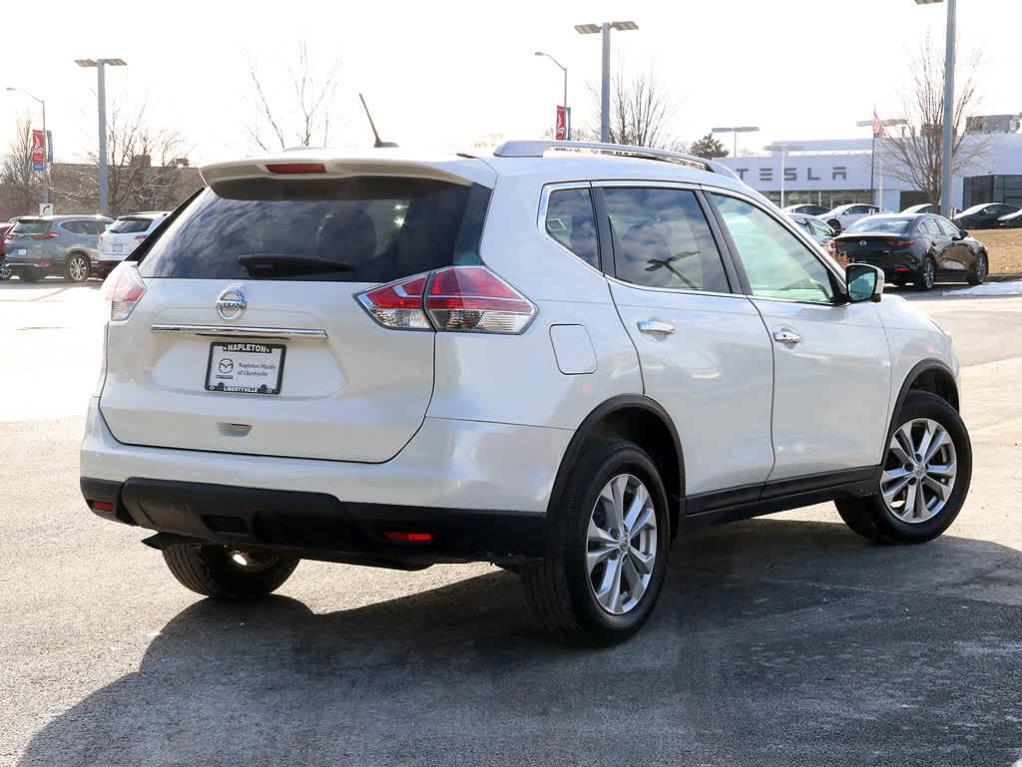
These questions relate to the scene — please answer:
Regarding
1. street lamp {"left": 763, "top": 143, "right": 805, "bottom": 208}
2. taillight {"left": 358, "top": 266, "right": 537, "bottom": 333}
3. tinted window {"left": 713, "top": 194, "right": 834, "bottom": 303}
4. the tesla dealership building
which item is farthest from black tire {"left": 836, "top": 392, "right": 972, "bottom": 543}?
street lamp {"left": 763, "top": 143, "right": 805, "bottom": 208}

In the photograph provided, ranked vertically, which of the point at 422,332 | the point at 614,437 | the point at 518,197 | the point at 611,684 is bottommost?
the point at 611,684

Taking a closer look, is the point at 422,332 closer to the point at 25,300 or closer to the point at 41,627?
the point at 41,627

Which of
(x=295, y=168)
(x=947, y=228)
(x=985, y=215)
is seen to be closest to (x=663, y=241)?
(x=295, y=168)

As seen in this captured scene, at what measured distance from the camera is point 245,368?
5141 mm

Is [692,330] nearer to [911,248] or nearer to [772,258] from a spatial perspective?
[772,258]

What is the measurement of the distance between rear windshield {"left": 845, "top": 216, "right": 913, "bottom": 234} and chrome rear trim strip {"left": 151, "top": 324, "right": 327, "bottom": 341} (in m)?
27.1

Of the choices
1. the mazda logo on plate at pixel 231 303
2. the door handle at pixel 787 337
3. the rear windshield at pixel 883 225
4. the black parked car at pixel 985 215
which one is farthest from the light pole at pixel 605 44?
the black parked car at pixel 985 215

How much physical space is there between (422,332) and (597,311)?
0.74 metres

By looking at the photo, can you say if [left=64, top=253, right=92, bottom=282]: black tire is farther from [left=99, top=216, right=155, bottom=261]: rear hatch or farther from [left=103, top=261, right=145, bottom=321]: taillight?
[left=103, top=261, right=145, bottom=321]: taillight

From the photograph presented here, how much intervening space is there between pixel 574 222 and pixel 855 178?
298ft

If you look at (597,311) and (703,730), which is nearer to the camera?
(703,730)

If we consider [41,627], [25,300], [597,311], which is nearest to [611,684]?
[597,311]

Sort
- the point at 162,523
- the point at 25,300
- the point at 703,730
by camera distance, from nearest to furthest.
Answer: the point at 703,730 < the point at 162,523 < the point at 25,300

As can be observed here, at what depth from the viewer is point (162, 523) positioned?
5285 mm
